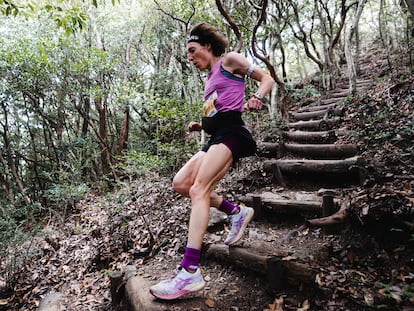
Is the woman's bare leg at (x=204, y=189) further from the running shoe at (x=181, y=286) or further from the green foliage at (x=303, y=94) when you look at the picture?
the green foliage at (x=303, y=94)

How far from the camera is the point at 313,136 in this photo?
206 inches

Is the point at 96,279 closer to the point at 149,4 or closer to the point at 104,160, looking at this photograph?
the point at 104,160

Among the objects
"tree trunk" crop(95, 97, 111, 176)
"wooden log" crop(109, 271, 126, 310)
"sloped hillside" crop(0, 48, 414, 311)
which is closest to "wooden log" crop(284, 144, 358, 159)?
"sloped hillside" crop(0, 48, 414, 311)

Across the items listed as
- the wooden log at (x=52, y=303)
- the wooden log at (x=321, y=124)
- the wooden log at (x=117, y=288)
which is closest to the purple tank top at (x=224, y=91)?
the wooden log at (x=117, y=288)

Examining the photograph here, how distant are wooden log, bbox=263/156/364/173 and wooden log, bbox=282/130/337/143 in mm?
1188

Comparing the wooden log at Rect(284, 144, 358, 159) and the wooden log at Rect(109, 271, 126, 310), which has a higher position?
the wooden log at Rect(284, 144, 358, 159)

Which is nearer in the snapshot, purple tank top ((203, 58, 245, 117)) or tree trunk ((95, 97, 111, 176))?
purple tank top ((203, 58, 245, 117))

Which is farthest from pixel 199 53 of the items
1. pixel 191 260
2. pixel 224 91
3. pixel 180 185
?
pixel 191 260

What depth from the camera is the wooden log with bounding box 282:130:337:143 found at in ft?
16.3

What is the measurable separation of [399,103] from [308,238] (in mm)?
3367

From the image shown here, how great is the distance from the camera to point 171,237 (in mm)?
3877

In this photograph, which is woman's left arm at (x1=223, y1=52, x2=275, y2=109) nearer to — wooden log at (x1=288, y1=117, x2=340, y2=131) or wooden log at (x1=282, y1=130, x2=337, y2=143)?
wooden log at (x1=282, y1=130, x2=337, y2=143)

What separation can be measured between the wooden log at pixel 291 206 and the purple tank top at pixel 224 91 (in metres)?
1.37

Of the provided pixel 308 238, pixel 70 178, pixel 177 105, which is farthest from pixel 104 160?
pixel 308 238
